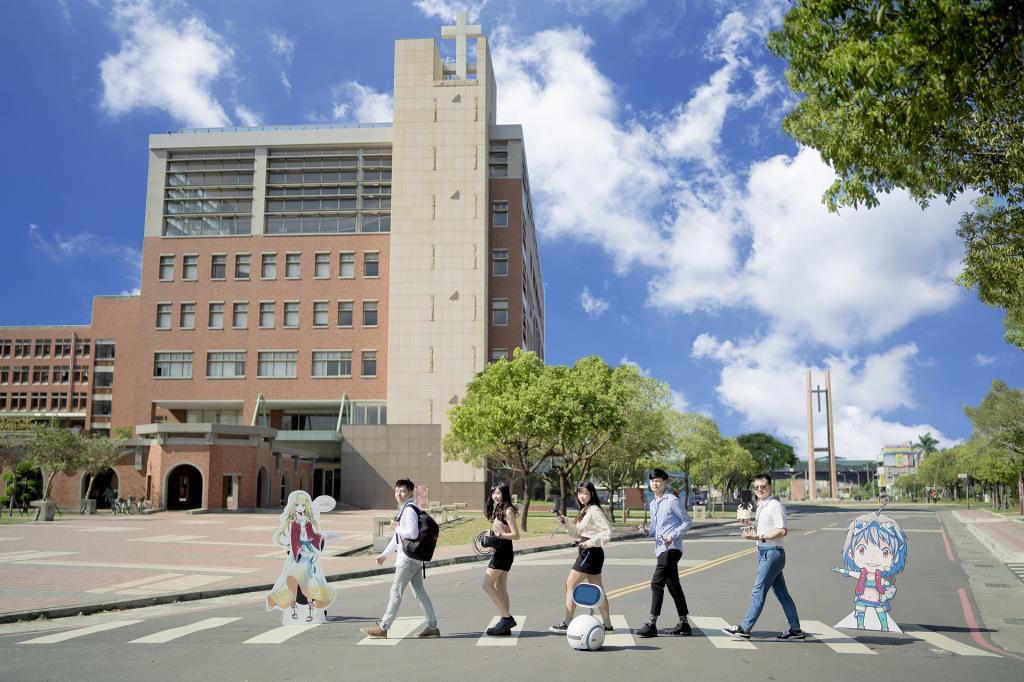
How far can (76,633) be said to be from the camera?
11.3 m

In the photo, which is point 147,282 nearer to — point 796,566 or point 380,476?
point 380,476

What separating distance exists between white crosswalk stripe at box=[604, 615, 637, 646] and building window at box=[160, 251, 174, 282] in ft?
212

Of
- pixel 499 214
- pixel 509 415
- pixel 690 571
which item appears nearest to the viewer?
pixel 690 571

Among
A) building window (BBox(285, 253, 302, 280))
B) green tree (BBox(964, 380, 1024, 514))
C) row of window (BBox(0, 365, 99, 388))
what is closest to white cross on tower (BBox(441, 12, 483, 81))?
building window (BBox(285, 253, 302, 280))

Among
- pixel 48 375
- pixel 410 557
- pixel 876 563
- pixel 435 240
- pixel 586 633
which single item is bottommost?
pixel 586 633

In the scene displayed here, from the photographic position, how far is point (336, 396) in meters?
67.1

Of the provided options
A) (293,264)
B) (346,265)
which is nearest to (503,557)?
(346,265)

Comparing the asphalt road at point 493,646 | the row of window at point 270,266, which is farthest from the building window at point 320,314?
the asphalt road at point 493,646

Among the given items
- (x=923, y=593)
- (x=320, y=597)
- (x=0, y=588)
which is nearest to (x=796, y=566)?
(x=923, y=593)

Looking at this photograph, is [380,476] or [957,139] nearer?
[957,139]

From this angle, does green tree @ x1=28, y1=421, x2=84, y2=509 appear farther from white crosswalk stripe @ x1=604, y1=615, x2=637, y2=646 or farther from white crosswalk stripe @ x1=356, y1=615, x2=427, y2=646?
white crosswalk stripe @ x1=604, y1=615, x2=637, y2=646

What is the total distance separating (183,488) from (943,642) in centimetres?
5090

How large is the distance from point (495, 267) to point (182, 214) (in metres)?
25.6

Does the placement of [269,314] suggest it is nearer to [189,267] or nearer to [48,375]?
[189,267]
